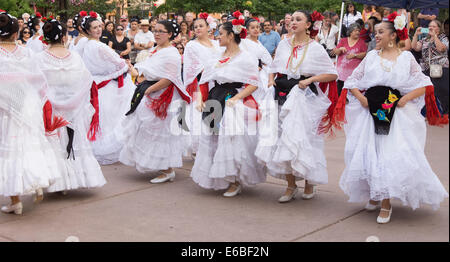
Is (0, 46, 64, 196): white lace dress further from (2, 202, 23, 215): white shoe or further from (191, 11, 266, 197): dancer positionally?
(191, 11, 266, 197): dancer

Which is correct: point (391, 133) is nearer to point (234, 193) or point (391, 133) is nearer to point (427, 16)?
point (234, 193)

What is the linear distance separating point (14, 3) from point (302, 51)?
18.1 meters

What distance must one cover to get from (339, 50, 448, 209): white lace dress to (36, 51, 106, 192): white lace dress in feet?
8.38

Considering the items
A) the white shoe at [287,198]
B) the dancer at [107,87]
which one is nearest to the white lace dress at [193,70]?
the dancer at [107,87]

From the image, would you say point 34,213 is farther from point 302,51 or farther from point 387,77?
point 387,77

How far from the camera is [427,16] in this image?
9.84 metres

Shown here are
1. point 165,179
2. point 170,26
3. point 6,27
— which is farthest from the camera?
point 165,179

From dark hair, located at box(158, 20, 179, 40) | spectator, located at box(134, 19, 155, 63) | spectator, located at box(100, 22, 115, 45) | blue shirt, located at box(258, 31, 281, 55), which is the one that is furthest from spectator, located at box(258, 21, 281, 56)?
dark hair, located at box(158, 20, 179, 40)

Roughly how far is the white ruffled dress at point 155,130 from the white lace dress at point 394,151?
2194 mm

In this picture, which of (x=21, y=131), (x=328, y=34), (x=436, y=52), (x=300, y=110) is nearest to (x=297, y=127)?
(x=300, y=110)

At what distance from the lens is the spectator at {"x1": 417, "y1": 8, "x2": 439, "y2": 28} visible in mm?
9828

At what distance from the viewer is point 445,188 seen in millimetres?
4902

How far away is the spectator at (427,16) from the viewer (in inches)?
387

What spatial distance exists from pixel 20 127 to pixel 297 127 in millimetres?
2523
